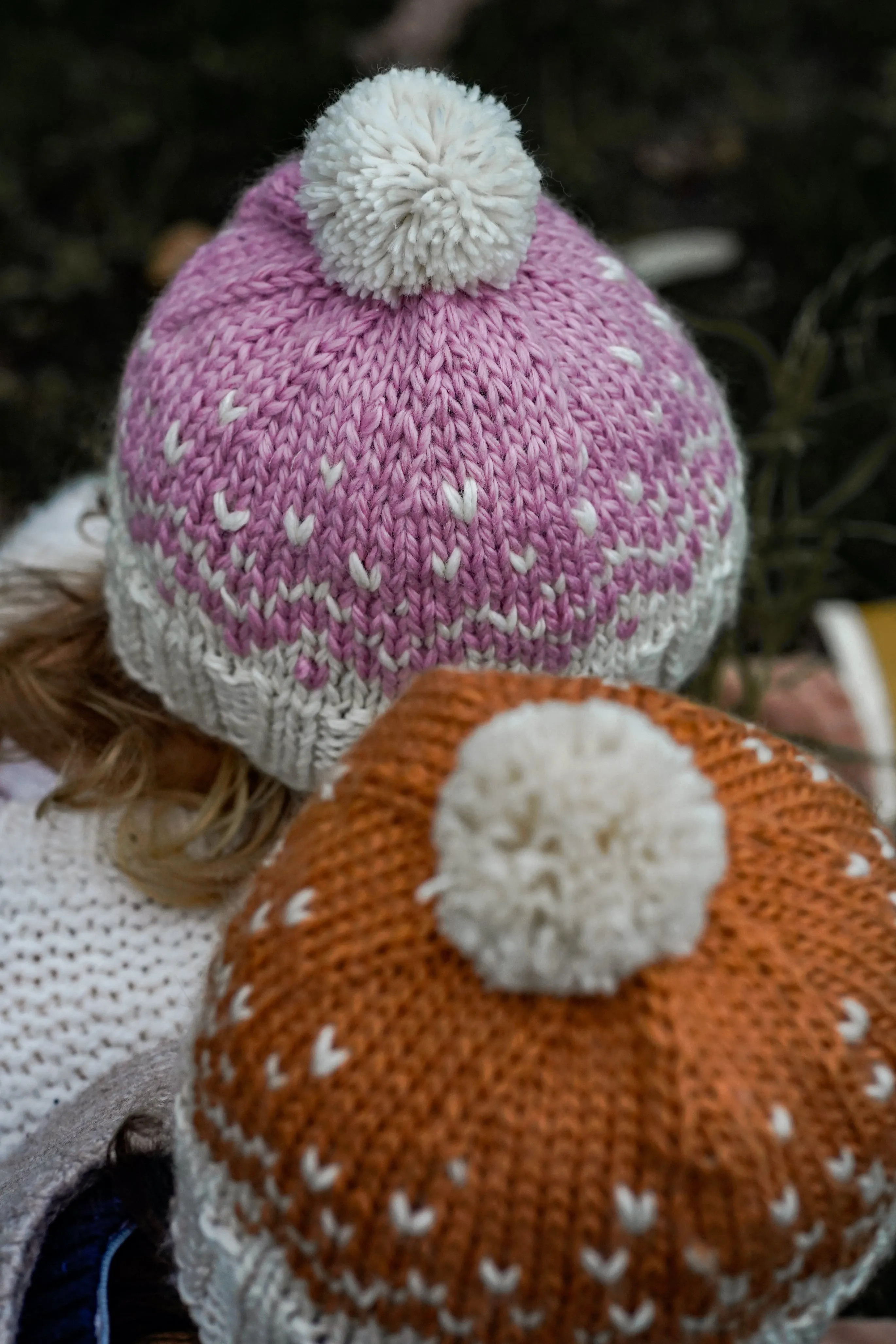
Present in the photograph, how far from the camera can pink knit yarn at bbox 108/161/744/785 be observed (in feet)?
2.45

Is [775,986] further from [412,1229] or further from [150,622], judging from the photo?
[150,622]

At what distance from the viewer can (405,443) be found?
0.74 metres

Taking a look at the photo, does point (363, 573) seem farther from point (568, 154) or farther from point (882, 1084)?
point (568, 154)

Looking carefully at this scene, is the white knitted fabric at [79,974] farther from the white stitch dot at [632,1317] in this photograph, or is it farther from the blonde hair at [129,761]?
the white stitch dot at [632,1317]

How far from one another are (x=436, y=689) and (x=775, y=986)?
0.72 feet

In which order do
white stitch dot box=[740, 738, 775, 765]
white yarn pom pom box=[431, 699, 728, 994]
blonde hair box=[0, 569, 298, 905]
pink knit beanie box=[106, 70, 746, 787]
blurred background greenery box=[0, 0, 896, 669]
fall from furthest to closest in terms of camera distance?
blurred background greenery box=[0, 0, 896, 669] < blonde hair box=[0, 569, 298, 905] < pink knit beanie box=[106, 70, 746, 787] < white stitch dot box=[740, 738, 775, 765] < white yarn pom pom box=[431, 699, 728, 994]

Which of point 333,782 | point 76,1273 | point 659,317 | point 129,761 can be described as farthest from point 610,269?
point 76,1273

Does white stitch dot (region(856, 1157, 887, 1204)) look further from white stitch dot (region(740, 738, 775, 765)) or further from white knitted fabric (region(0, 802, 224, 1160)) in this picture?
white knitted fabric (region(0, 802, 224, 1160))

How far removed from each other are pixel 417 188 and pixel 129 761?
53 centimetres

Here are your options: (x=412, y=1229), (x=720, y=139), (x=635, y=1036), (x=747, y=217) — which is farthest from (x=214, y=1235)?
(x=720, y=139)

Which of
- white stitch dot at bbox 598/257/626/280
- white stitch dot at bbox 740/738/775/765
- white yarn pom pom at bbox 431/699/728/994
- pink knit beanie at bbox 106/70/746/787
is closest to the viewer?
white yarn pom pom at bbox 431/699/728/994

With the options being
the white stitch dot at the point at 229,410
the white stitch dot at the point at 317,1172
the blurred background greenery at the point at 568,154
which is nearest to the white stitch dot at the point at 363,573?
the white stitch dot at the point at 229,410

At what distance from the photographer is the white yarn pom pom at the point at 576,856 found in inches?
20.6

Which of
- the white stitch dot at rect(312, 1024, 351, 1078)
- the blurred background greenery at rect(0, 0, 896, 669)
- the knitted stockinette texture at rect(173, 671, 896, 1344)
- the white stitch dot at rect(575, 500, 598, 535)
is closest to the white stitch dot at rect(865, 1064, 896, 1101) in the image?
the knitted stockinette texture at rect(173, 671, 896, 1344)
